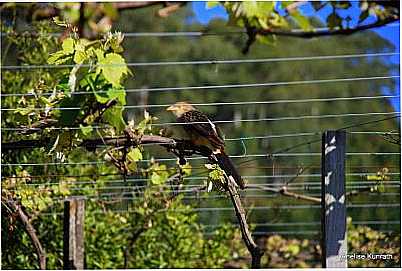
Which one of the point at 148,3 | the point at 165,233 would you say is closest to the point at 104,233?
the point at 165,233

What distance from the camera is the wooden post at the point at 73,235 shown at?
9.00 feet

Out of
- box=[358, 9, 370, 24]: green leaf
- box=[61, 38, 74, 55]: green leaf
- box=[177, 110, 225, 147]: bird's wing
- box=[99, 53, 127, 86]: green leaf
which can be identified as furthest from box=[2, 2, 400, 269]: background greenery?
box=[358, 9, 370, 24]: green leaf

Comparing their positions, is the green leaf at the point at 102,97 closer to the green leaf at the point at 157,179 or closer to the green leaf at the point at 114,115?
the green leaf at the point at 114,115

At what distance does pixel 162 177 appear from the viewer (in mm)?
2869

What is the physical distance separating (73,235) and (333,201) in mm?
1194

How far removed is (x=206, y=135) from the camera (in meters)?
2.01

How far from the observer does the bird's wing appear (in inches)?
79.4

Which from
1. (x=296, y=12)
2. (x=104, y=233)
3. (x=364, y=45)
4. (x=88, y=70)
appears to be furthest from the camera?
(x=364, y=45)

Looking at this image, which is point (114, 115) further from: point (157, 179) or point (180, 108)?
point (157, 179)

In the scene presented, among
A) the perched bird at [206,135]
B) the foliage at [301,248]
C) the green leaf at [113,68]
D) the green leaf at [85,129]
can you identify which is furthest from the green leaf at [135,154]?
the foliage at [301,248]

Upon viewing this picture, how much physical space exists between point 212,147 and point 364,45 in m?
6.38

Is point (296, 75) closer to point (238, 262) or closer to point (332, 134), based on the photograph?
point (238, 262)

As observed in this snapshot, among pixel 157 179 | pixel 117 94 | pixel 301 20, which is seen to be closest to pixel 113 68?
pixel 117 94

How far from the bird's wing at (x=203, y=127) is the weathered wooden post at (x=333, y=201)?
0.31 meters
